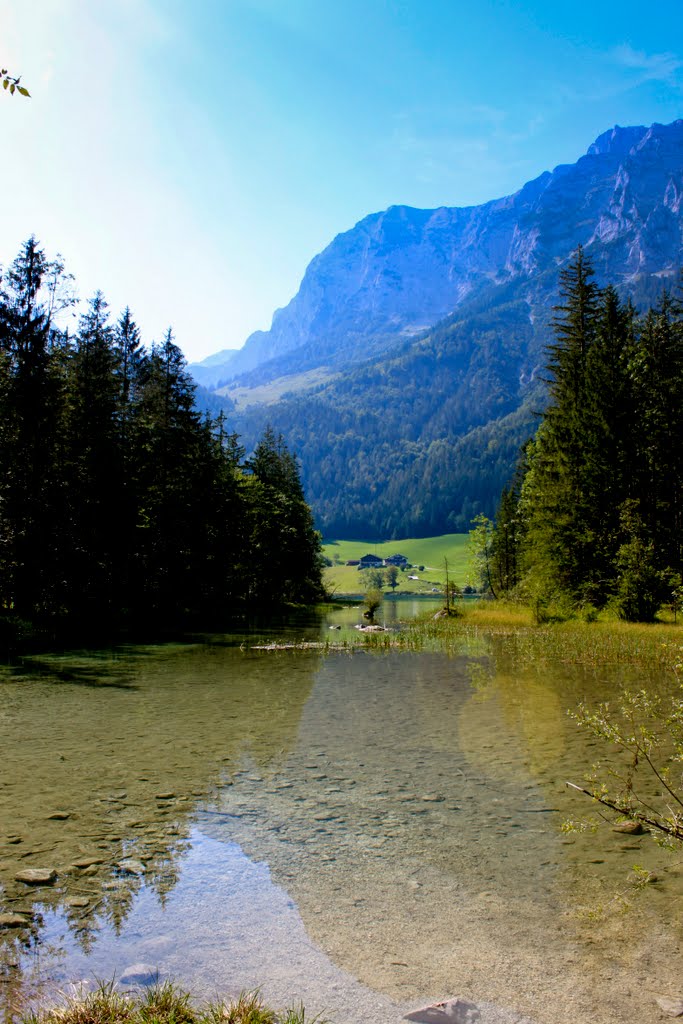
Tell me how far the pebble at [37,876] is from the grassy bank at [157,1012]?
2561mm

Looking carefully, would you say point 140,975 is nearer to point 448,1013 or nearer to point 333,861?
point 448,1013

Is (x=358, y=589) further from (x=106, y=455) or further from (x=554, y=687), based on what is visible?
(x=554, y=687)

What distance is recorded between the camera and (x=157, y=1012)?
4516 millimetres

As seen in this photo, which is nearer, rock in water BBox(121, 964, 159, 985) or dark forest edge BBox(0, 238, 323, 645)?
rock in water BBox(121, 964, 159, 985)

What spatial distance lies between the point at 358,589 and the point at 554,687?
15997cm

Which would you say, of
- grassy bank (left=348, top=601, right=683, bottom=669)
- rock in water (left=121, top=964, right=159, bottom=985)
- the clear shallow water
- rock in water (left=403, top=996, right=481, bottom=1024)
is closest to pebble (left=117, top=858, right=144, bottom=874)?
the clear shallow water

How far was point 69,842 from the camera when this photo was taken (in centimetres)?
812

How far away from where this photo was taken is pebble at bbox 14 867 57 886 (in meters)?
7.00

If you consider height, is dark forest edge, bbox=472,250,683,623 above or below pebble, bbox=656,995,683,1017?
above

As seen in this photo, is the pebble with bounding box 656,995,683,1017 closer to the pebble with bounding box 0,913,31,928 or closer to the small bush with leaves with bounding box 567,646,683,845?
the small bush with leaves with bounding box 567,646,683,845

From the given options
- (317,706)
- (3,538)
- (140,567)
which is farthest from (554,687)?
(140,567)

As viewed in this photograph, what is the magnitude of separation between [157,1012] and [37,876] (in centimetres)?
332

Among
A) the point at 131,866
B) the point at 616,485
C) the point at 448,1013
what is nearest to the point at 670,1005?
the point at 448,1013

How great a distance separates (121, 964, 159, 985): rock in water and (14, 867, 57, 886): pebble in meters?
2.18
